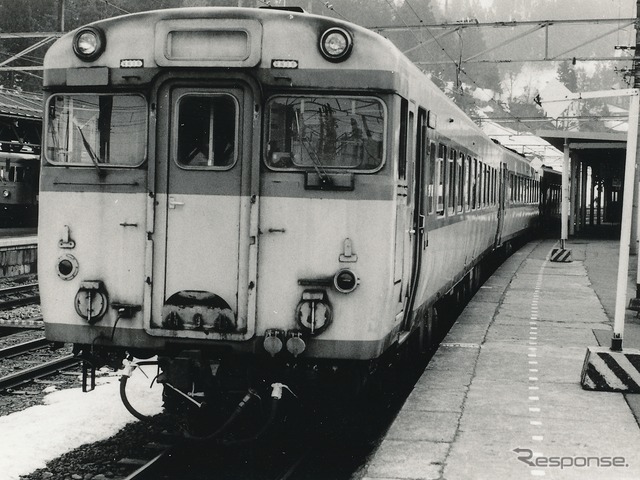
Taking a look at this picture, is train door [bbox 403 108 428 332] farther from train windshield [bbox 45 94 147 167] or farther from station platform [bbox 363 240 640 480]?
train windshield [bbox 45 94 147 167]

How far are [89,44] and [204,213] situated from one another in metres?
1.48

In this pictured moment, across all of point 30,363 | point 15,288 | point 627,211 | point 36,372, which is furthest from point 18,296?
point 627,211

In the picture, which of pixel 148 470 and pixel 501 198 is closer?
pixel 148 470

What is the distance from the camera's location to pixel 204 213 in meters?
6.55

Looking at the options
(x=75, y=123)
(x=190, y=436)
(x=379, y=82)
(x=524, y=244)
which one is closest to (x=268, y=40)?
(x=379, y=82)

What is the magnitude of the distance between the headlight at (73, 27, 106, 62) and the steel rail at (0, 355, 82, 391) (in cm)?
361

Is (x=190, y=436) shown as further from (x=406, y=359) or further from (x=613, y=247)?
(x=613, y=247)

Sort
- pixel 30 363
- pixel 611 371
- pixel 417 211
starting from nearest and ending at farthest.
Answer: pixel 417 211 → pixel 611 371 → pixel 30 363

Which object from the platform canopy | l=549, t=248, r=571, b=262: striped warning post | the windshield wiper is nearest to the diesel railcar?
the windshield wiper

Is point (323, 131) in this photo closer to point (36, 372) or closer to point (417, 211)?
point (417, 211)

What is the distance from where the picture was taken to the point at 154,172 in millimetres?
6609

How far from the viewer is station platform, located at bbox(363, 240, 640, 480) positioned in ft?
20.1

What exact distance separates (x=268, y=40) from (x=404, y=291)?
2214 mm

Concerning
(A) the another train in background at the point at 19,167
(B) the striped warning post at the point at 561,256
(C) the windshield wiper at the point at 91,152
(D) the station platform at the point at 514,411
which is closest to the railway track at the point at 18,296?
(D) the station platform at the point at 514,411
